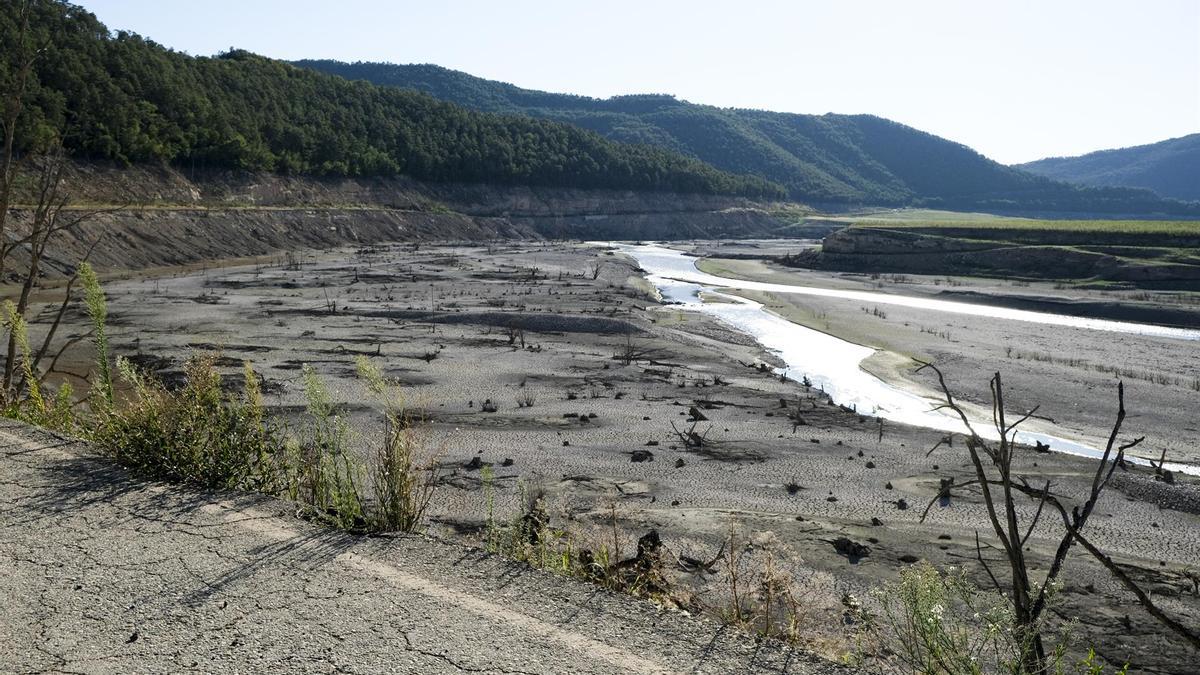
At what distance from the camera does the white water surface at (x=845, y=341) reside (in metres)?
20.1

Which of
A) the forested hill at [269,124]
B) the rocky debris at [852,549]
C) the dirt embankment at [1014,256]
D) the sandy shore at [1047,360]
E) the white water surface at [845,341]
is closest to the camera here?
the rocky debris at [852,549]

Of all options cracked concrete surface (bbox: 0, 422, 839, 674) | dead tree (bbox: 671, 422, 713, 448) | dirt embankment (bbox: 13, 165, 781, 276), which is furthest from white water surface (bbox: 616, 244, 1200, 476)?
dirt embankment (bbox: 13, 165, 781, 276)

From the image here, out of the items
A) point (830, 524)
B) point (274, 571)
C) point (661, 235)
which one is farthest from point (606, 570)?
point (661, 235)

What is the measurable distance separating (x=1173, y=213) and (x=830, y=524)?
7611 inches

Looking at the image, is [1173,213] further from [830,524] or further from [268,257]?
[830,524]

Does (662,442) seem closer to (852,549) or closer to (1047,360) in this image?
(852,549)

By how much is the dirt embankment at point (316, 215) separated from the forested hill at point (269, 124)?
2.13 meters

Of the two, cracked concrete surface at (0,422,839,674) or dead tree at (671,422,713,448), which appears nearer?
cracked concrete surface at (0,422,839,674)

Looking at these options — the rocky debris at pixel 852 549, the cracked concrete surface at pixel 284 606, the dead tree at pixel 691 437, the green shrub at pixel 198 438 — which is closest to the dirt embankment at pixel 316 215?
the dead tree at pixel 691 437

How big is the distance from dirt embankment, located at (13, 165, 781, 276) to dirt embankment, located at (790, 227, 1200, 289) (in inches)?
1427

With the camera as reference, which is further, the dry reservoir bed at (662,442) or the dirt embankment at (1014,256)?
the dirt embankment at (1014,256)

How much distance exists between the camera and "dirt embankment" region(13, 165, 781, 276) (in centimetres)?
4597

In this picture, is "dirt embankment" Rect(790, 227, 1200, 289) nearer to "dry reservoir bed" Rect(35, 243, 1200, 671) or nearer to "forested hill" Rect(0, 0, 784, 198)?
"dry reservoir bed" Rect(35, 243, 1200, 671)

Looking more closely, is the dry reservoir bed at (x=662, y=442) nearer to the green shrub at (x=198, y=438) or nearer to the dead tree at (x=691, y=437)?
the dead tree at (x=691, y=437)
